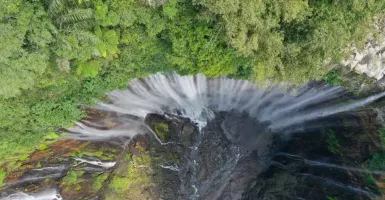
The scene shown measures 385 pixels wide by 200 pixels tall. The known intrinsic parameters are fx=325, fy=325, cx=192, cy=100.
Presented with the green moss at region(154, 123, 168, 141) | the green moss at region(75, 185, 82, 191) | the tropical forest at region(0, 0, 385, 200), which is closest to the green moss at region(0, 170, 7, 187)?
the tropical forest at region(0, 0, 385, 200)

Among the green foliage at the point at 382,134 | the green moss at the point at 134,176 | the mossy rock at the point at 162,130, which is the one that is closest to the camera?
the green foliage at the point at 382,134

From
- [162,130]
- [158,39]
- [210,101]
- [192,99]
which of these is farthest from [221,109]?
[158,39]

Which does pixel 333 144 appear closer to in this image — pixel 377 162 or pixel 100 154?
pixel 377 162

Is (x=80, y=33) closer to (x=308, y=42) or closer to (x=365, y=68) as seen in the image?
(x=308, y=42)

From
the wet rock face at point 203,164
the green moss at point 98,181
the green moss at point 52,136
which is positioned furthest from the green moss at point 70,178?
the wet rock face at point 203,164

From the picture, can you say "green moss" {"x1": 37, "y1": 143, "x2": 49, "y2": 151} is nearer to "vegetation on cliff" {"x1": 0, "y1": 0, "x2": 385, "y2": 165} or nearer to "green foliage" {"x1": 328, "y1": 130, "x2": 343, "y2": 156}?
"vegetation on cliff" {"x1": 0, "y1": 0, "x2": 385, "y2": 165}

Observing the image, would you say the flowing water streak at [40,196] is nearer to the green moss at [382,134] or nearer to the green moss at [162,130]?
the green moss at [162,130]
